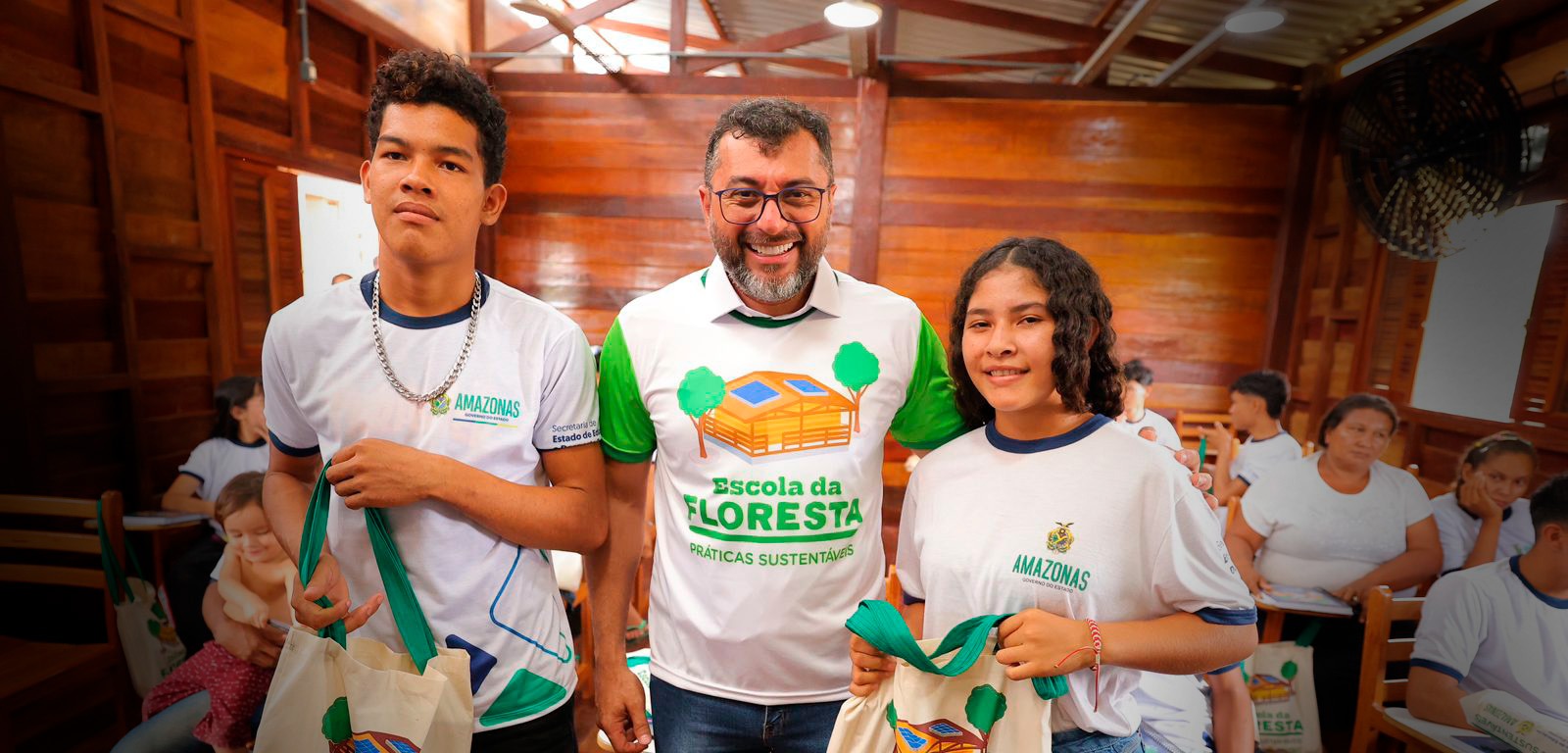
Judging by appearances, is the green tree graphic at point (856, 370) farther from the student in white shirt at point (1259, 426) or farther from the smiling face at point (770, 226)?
the student in white shirt at point (1259, 426)

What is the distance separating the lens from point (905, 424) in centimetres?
124

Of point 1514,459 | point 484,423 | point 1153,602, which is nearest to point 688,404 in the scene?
point 484,423

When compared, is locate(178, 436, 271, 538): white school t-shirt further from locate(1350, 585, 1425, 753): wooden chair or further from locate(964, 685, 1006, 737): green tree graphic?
locate(1350, 585, 1425, 753): wooden chair

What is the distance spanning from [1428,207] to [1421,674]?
1.63 metres

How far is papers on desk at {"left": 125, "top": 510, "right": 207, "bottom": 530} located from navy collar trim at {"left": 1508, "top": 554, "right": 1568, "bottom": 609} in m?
3.79

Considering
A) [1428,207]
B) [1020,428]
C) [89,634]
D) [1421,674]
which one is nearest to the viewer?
[1020,428]

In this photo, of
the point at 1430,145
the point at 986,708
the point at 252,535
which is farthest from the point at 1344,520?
the point at 252,535

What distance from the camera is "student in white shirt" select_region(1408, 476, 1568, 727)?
5.44 feet

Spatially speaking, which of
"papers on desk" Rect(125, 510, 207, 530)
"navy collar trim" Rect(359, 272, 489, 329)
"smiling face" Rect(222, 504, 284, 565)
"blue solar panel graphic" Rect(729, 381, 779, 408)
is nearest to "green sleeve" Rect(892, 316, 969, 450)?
"blue solar panel graphic" Rect(729, 381, 779, 408)

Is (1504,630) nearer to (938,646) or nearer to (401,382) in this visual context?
(938,646)

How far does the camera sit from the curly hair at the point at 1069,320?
3.22 ft

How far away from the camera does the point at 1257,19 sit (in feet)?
9.25

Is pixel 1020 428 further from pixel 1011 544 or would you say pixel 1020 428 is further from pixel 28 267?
pixel 28 267

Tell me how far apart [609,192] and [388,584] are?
443 centimetres
